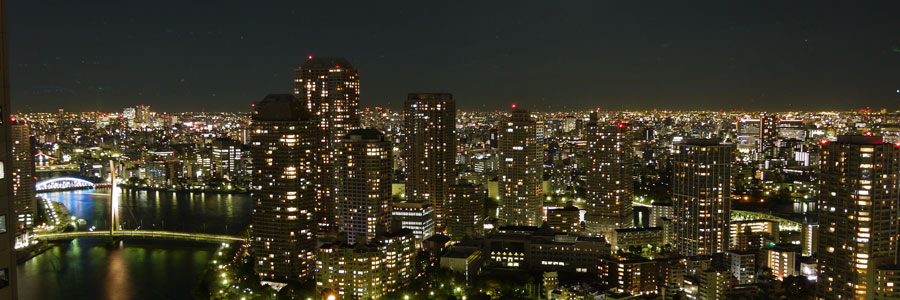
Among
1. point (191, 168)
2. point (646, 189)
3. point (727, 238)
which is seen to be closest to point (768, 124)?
point (646, 189)

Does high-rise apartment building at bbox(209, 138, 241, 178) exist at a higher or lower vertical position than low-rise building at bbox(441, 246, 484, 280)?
higher

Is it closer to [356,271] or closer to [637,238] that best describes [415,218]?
[356,271]

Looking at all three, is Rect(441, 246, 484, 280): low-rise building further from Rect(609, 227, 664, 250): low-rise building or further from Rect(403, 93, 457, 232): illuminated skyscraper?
Rect(403, 93, 457, 232): illuminated skyscraper

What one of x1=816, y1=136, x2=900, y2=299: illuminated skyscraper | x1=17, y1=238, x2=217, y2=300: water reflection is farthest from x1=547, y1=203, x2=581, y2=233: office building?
x1=17, y1=238, x2=217, y2=300: water reflection

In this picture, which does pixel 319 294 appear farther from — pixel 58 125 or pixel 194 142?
pixel 194 142

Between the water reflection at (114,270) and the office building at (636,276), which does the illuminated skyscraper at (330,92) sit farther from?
the office building at (636,276)

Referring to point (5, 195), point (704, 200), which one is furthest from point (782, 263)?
point (5, 195)
